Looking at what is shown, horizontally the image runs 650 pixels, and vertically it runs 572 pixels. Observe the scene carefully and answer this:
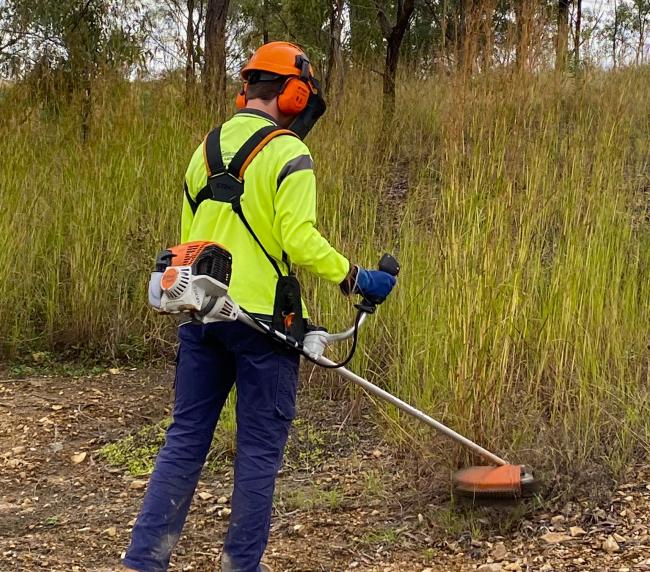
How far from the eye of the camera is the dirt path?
3.51 m

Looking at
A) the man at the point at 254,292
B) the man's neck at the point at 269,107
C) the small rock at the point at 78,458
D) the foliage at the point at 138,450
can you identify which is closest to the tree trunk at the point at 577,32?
the man at the point at 254,292

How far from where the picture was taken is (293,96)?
3.17m

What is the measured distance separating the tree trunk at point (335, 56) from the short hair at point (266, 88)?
16.4ft

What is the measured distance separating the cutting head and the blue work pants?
0.93m

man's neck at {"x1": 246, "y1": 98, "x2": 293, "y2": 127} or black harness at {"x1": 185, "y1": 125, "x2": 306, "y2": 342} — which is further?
man's neck at {"x1": 246, "y1": 98, "x2": 293, "y2": 127}

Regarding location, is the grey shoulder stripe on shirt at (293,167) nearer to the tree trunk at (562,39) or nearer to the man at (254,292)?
the man at (254,292)

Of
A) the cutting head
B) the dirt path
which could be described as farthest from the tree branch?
the cutting head

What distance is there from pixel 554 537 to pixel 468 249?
4.32 feet

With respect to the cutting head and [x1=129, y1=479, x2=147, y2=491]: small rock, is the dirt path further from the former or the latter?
the cutting head

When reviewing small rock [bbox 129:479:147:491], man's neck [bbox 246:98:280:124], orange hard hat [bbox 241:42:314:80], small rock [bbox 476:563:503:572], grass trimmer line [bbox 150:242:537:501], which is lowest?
small rock [bbox 476:563:503:572]

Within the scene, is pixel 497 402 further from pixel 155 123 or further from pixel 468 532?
pixel 155 123

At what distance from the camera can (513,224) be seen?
161 inches

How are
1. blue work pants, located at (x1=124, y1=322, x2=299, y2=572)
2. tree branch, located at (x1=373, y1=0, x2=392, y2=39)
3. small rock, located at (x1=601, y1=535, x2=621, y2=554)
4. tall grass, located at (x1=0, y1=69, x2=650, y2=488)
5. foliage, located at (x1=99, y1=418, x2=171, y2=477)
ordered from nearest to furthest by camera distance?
blue work pants, located at (x1=124, y1=322, x2=299, y2=572) → small rock, located at (x1=601, y1=535, x2=621, y2=554) → tall grass, located at (x1=0, y1=69, x2=650, y2=488) → foliage, located at (x1=99, y1=418, x2=171, y2=477) → tree branch, located at (x1=373, y1=0, x2=392, y2=39)

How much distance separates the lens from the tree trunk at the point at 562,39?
14.6 ft
